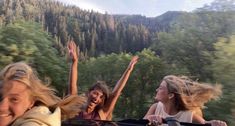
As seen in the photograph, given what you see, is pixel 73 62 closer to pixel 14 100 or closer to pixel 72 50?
pixel 72 50

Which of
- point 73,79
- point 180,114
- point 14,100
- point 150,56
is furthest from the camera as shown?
point 150,56

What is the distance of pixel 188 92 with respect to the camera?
3799 millimetres

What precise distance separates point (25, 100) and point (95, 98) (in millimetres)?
2247

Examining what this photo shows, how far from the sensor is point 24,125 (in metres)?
1.73

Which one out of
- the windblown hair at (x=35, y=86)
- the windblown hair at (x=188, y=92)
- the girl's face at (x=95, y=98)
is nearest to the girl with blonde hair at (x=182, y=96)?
the windblown hair at (x=188, y=92)

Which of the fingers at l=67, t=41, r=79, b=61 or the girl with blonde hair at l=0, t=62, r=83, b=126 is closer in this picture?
the girl with blonde hair at l=0, t=62, r=83, b=126

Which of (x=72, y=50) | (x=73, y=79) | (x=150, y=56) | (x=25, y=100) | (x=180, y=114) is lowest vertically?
(x=150, y=56)

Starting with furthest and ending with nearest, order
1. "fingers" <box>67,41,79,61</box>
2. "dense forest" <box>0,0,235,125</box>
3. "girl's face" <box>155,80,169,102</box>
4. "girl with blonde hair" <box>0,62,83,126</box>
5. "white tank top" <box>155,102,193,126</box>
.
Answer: "dense forest" <box>0,0,235,125</box>
"fingers" <box>67,41,79,61</box>
"girl's face" <box>155,80,169,102</box>
"white tank top" <box>155,102,193,126</box>
"girl with blonde hair" <box>0,62,83,126</box>

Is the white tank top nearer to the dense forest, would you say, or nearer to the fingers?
the fingers

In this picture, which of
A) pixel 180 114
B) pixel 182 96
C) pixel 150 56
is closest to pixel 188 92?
pixel 182 96

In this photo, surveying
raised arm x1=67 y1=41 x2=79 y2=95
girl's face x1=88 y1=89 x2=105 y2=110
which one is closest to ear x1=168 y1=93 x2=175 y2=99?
girl's face x1=88 y1=89 x2=105 y2=110

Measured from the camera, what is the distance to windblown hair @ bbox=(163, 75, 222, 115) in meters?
3.76

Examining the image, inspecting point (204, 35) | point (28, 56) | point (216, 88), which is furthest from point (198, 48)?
point (216, 88)

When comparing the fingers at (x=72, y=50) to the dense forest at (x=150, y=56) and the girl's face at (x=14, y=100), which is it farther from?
the girl's face at (x=14, y=100)
